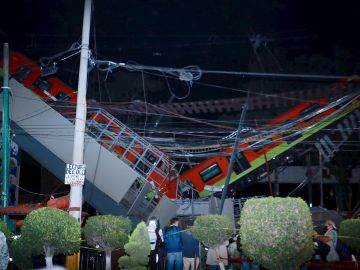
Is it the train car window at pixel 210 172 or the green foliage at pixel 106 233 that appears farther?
the train car window at pixel 210 172

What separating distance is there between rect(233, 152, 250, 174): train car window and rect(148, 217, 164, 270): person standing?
381 inches

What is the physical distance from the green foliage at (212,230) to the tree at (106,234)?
6.53 ft

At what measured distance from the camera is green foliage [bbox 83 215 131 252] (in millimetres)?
10578

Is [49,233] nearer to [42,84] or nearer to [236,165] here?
[236,165]

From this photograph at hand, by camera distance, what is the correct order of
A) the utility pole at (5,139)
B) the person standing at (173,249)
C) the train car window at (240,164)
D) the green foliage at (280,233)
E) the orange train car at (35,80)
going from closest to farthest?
the green foliage at (280,233), the person standing at (173,249), the utility pole at (5,139), the train car window at (240,164), the orange train car at (35,80)

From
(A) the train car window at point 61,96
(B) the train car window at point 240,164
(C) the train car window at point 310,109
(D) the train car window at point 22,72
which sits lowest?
(B) the train car window at point 240,164

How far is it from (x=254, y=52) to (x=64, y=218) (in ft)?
52.9

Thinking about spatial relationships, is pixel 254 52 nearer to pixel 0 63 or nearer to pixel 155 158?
pixel 155 158

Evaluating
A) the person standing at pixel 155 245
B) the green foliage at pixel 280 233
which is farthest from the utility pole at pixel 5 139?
the green foliage at pixel 280 233

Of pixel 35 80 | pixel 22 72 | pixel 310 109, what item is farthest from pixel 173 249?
pixel 22 72

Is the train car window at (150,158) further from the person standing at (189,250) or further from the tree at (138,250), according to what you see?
the tree at (138,250)

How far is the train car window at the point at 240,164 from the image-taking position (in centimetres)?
1998

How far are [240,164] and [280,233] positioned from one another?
43.3 ft

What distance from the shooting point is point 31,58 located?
71.9 feet
